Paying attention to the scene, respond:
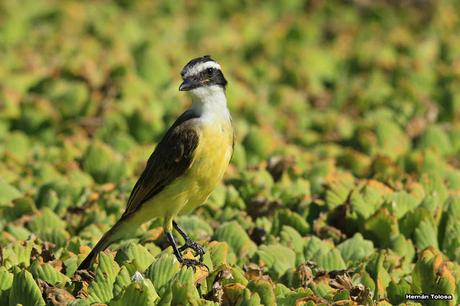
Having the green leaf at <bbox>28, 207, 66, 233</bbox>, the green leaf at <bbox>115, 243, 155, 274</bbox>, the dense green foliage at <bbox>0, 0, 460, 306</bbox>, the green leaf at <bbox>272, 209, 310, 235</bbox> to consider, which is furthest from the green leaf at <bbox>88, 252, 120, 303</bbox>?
the green leaf at <bbox>272, 209, 310, 235</bbox>

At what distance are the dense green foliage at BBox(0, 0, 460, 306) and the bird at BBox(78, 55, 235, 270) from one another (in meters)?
0.23

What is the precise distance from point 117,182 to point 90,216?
909 mm

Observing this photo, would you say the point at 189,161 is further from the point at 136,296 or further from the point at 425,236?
the point at 425,236

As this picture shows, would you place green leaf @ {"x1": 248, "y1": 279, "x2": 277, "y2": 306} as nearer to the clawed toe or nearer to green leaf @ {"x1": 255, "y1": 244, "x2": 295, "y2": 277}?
the clawed toe

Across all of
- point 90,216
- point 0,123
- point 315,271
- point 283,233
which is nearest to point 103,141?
point 0,123

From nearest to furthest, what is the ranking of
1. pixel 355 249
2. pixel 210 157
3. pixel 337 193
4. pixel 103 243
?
pixel 210 157
pixel 103 243
pixel 355 249
pixel 337 193

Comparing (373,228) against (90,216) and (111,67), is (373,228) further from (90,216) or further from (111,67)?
(111,67)

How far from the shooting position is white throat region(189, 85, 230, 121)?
5578 mm

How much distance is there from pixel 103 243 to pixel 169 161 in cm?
56

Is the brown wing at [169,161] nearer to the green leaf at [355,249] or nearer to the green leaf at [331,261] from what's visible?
the green leaf at [331,261]

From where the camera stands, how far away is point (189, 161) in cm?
550

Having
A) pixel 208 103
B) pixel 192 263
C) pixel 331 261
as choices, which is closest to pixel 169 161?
pixel 208 103

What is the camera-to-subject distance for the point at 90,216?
21.4ft

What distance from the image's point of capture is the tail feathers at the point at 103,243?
5.36 metres
